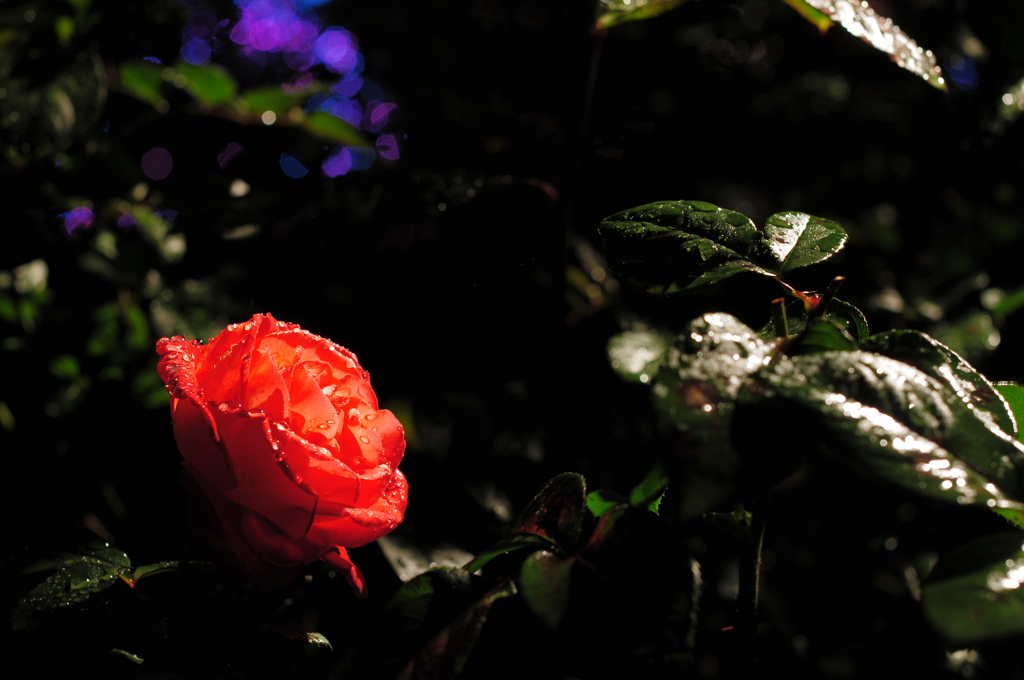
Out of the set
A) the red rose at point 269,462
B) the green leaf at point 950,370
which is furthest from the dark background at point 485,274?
the green leaf at point 950,370

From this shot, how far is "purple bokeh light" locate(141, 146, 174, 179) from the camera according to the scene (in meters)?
1.10

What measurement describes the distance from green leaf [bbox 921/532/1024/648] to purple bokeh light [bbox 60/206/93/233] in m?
1.04

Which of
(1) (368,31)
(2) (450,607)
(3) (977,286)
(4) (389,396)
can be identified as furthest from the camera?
(1) (368,31)

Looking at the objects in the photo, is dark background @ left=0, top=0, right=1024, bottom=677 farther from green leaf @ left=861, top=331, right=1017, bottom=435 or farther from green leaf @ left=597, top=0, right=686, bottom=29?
green leaf @ left=861, top=331, right=1017, bottom=435

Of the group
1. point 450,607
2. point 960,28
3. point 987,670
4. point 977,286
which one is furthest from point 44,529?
point 960,28

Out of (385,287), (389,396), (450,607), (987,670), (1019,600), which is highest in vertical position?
(1019,600)

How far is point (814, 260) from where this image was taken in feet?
1.22

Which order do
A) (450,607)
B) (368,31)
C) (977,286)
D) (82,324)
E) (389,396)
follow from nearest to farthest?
(450,607)
(389,396)
(82,324)
(977,286)
(368,31)

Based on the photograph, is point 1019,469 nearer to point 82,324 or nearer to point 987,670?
point 987,670

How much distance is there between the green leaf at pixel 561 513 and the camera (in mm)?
345

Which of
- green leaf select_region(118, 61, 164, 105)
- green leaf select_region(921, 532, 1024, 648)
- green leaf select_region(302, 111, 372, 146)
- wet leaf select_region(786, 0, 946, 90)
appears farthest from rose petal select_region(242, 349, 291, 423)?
green leaf select_region(118, 61, 164, 105)

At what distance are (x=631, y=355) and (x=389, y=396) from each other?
324mm

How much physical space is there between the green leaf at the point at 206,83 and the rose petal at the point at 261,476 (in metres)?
0.75

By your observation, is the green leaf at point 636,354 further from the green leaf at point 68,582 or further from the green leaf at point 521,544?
the green leaf at point 68,582
